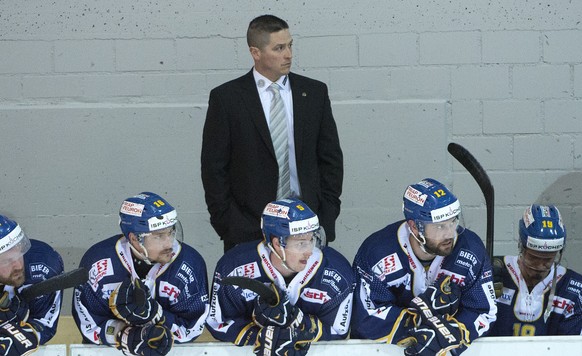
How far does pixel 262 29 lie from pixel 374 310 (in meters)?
1.39

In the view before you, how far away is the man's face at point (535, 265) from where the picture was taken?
457 centimetres

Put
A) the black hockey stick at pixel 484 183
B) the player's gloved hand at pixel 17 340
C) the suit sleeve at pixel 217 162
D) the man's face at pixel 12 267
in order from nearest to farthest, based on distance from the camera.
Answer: the player's gloved hand at pixel 17 340
the man's face at pixel 12 267
the black hockey stick at pixel 484 183
the suit sleeve at pixel 217 162

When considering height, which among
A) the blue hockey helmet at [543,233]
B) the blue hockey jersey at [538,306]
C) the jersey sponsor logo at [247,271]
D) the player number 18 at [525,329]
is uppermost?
the blue hockey helmet at [543,233]

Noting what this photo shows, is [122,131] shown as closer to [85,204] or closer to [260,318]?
[85,204]

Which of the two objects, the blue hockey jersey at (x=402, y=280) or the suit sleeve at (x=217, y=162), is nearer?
the blue hockey jersey at (x=402, y=280)

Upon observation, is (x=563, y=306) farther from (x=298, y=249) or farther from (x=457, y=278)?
(x=298, y=249)

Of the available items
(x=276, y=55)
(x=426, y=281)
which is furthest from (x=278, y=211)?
(x=276, y=55)

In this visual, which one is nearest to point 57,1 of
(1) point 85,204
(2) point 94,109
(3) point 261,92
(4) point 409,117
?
(2) point 94,109

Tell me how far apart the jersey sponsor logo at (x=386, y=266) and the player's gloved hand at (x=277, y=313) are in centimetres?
42

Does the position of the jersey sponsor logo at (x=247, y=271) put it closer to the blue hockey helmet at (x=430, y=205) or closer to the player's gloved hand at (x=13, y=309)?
the blue hockey helmet at (x=430, y=205)

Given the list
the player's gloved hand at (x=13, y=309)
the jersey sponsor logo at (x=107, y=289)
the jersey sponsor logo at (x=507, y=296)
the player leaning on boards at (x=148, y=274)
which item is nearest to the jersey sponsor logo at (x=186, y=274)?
the player leaning on boards at (x=148, y=274)

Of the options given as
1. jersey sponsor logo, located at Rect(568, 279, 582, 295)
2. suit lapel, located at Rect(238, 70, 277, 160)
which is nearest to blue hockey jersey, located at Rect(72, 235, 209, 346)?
suit lapel, located at Rect(238, 70, 277, 160)

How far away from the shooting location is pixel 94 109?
5891 mm

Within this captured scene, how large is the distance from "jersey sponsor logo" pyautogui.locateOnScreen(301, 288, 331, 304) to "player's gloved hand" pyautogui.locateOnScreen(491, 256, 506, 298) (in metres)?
0.73
